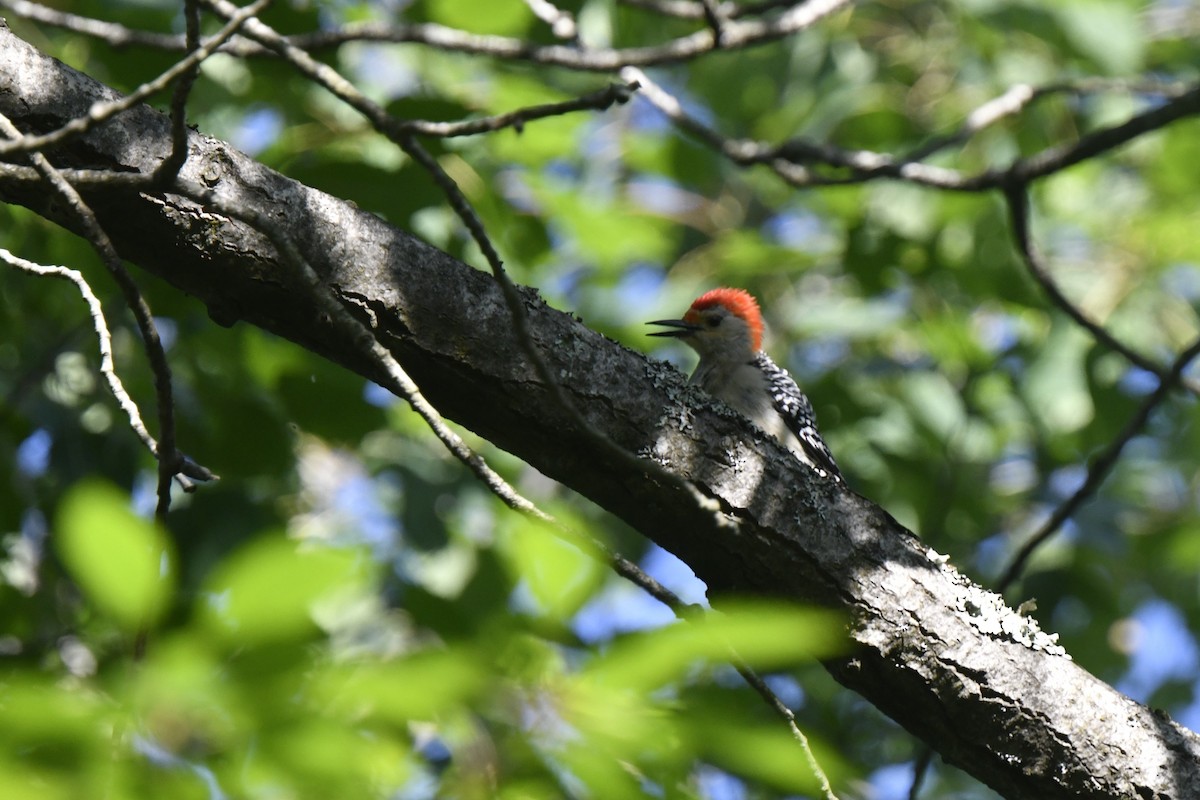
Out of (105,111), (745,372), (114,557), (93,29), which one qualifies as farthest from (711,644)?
(745,372)

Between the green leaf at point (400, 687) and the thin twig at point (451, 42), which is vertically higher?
the thin twig at point (451, 42)

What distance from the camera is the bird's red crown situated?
8242mm

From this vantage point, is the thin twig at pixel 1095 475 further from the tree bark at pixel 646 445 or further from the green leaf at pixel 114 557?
the green leaf at pixel 114 557

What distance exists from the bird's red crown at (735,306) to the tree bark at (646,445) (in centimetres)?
479

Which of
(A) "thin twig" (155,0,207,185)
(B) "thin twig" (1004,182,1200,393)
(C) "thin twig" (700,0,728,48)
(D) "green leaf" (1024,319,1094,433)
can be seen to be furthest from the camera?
(D) "green leaf" (1024,319,1094,433)

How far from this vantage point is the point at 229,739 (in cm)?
160

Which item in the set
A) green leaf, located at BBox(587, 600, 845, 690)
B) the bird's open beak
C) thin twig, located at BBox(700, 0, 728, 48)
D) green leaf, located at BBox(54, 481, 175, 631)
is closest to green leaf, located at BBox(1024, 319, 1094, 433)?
the bird's open beak

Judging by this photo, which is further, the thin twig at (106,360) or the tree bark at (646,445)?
the tree bark at (646,445)

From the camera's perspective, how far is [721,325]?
811 cm

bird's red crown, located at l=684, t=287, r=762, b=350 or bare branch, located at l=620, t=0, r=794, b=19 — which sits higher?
bird's red crown, located at l=684, t=287, r=762, b=350

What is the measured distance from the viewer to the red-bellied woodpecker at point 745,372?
695 cm

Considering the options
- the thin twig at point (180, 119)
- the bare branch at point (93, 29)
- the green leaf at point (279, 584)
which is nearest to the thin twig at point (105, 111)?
the thin twig at point (180, 119)

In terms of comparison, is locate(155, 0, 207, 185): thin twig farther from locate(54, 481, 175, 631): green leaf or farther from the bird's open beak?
the bird's open beak

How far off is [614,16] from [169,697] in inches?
222
